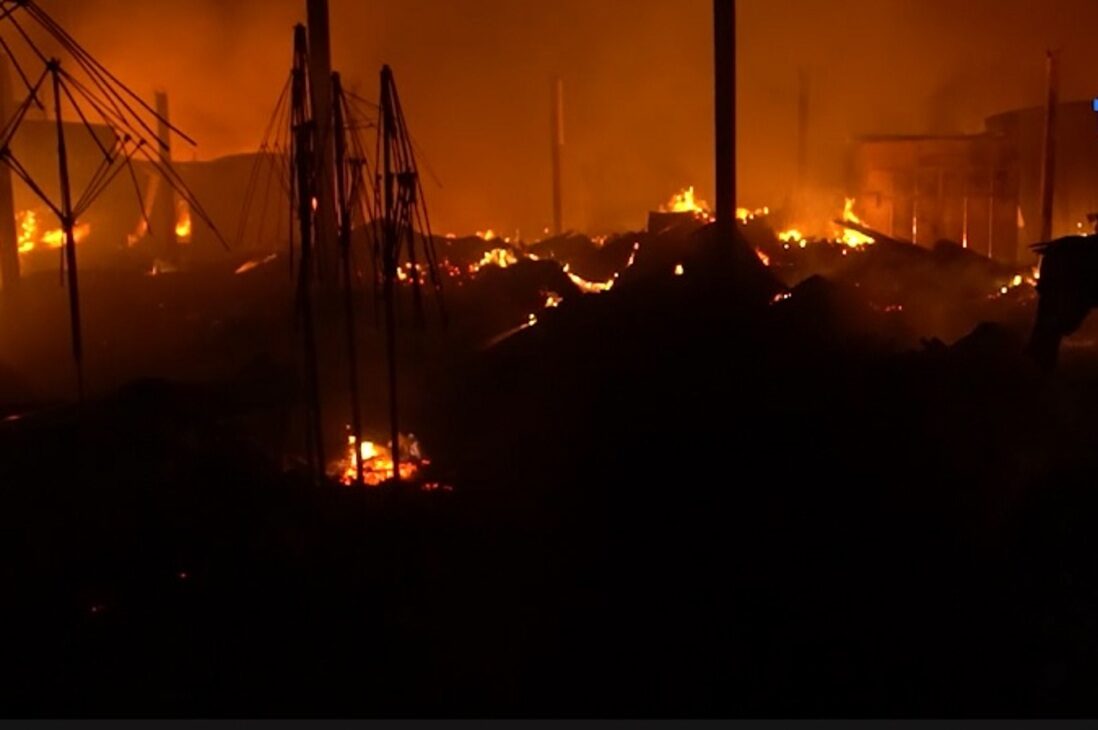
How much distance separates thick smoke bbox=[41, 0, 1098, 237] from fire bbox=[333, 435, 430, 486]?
2700cm

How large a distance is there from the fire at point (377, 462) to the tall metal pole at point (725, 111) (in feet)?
19.4

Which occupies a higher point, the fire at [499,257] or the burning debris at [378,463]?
the fire at [499,257]

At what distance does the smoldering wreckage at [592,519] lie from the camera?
8156 mm

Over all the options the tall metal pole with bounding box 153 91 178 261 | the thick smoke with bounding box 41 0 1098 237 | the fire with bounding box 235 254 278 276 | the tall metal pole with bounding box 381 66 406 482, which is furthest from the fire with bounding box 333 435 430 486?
the thick smoke with bounding box 41 0 1098 237

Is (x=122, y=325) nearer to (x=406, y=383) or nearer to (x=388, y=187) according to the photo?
(x=406, y=383)

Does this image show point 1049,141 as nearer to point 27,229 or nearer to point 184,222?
point 27,229

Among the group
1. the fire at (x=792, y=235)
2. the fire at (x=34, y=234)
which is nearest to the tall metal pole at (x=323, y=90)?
the fire at (x=792, y=235)

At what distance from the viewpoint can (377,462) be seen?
13227mm

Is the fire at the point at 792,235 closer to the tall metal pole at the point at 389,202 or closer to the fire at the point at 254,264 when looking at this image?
the fire at the point at 254,264

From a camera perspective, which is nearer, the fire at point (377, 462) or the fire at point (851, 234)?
the fire at point (377, 462)

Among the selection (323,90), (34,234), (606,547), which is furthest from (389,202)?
(34,234)

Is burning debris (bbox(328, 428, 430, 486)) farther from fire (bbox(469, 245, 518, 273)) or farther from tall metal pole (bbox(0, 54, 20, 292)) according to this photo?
tall metal pole (bbox(0, 54, 20, 292))

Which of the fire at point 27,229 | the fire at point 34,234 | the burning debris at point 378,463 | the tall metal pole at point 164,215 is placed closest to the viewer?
the burning debris at point 378,463

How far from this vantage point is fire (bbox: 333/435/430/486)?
12.4 meters
